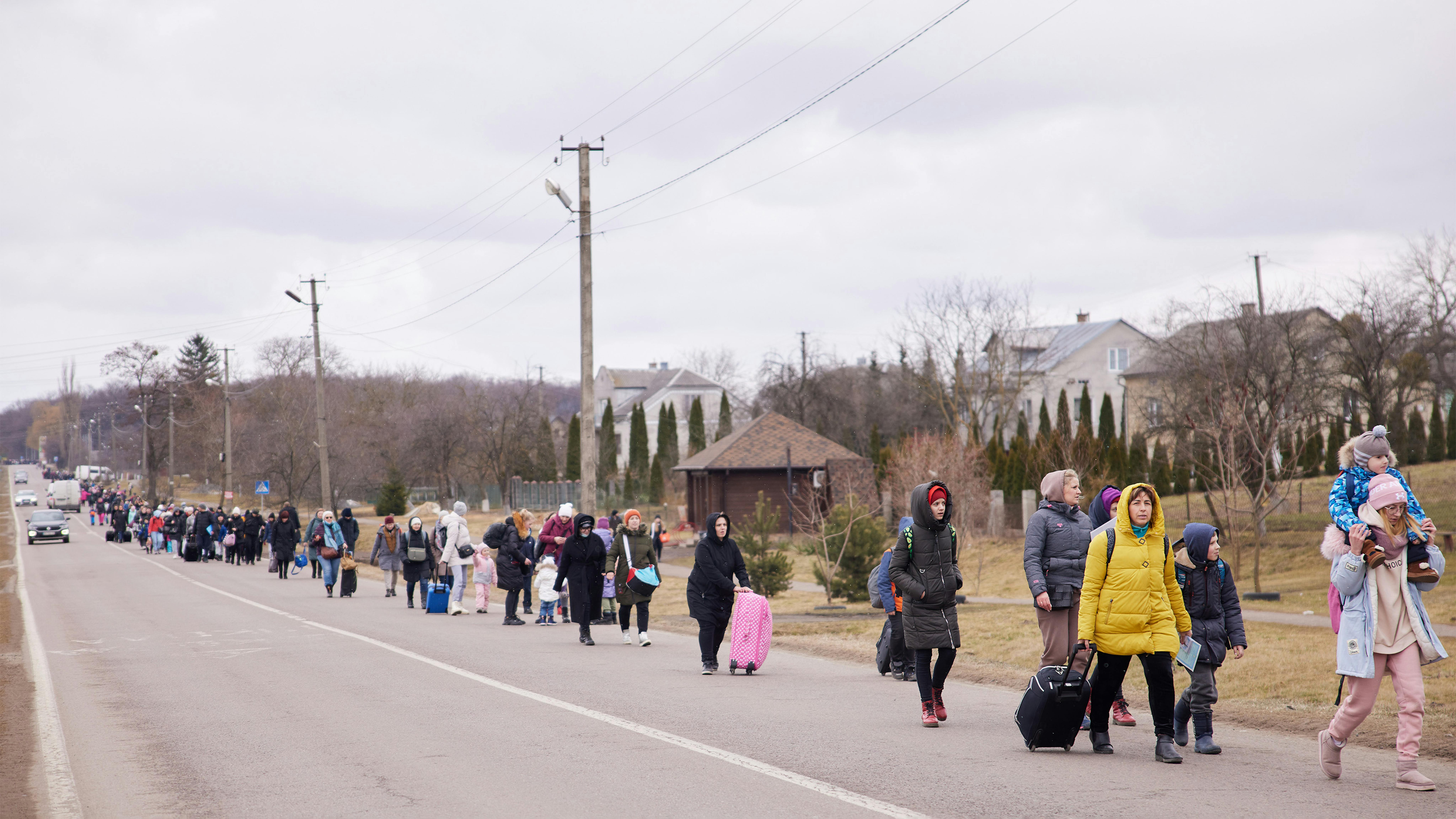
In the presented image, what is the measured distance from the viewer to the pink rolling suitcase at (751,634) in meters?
12.6

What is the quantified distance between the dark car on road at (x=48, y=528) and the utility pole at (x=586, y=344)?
1514 inches

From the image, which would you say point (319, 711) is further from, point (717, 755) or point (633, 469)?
point (633, 469)

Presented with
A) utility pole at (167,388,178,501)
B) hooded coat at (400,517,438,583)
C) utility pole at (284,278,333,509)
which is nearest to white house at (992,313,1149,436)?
utility pole at (284,278,333,509)

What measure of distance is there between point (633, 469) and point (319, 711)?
69249 millimetres

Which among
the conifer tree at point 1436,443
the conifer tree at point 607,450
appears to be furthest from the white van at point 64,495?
the conifer tree at point 1436,443

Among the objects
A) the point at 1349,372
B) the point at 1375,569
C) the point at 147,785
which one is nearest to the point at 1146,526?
the point at 1375,569

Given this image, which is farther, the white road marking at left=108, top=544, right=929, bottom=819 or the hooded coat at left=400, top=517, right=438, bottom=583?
the hooded coat at left=400, top=517, right=438, bottom=583

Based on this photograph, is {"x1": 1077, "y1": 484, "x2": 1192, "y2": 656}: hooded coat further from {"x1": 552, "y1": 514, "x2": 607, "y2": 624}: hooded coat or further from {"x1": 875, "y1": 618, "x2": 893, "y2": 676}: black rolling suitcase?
{"x1": 552, "y1": 514, "x2": 607, "y2": 624}: hooded coat

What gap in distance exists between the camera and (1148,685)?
7.82 metres

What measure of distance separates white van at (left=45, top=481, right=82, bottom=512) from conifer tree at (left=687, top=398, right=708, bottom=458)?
46.2 m

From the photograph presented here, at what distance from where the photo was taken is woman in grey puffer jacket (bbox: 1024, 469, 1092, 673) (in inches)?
346

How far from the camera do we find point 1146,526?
297 inches

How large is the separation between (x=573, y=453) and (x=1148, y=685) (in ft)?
234

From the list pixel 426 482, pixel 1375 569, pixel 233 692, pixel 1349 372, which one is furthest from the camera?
pixel 426 482
